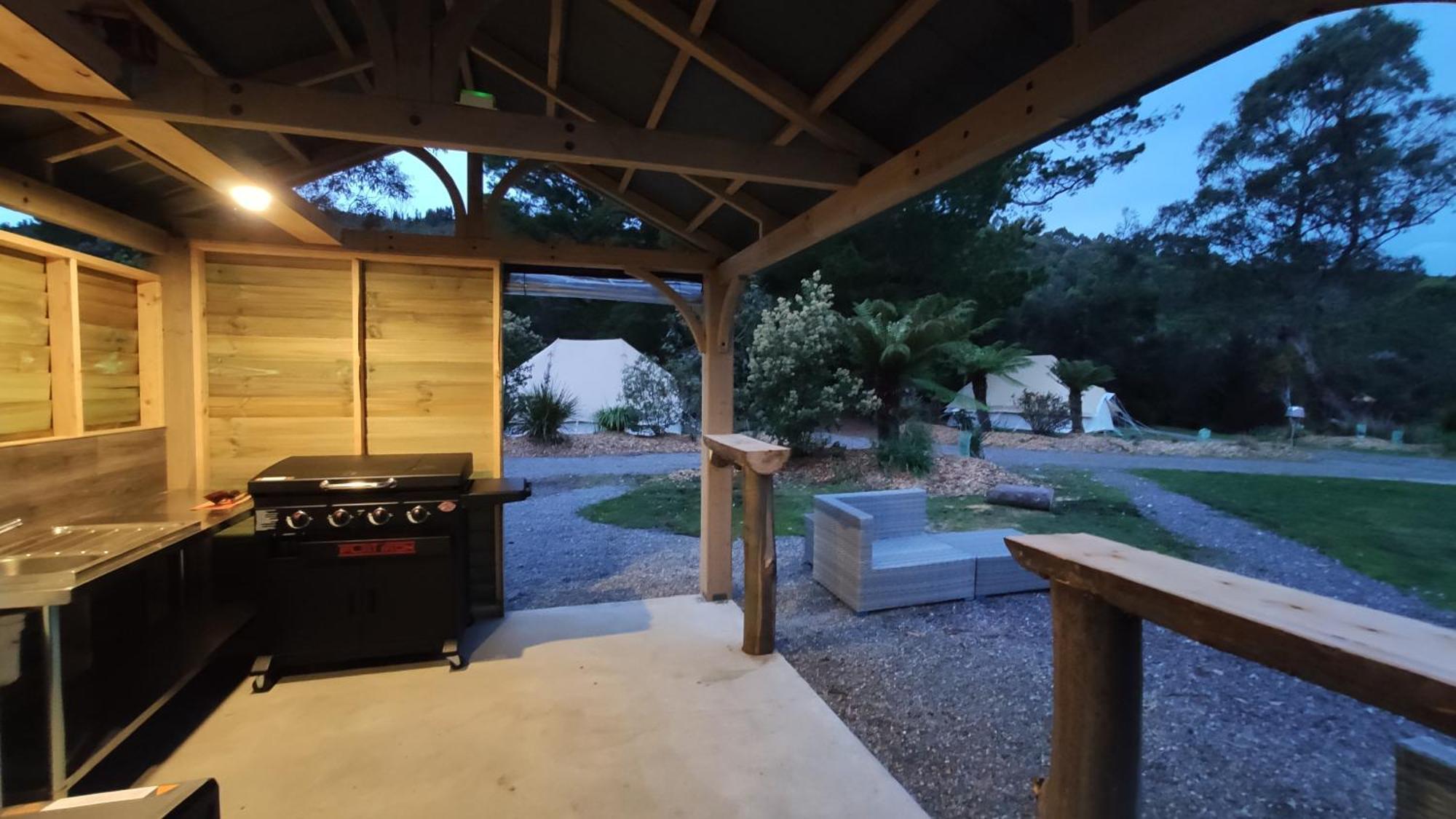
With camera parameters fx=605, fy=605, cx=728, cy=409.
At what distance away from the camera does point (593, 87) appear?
2.84m

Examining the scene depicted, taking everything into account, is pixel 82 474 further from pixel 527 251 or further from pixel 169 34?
pixel 527 251

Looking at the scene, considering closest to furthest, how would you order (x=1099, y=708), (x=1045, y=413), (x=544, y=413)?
(x=1099, y=708) → (x=544, y=413) → (x=1045, y=413)

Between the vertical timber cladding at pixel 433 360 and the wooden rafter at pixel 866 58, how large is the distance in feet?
6.72

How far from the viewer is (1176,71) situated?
128cm

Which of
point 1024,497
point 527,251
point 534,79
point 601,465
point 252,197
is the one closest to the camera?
point 252,197

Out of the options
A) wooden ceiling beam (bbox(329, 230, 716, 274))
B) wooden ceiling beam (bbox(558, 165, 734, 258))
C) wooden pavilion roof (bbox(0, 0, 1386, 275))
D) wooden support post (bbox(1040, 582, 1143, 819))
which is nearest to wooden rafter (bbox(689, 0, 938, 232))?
wooden pavilion roof (bbox(0, 0, 1386, 275))

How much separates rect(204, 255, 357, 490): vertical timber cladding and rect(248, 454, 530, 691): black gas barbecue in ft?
1.62

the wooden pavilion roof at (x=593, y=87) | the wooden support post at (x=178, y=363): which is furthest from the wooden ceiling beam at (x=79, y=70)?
the wooden support post at (x=178, y=363)

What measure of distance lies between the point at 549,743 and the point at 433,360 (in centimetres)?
225

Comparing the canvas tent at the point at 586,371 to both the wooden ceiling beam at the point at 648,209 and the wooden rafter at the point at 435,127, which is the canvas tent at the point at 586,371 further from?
the wooden rafter at the point at 435,127

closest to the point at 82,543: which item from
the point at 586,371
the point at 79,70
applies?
the point at 79,70

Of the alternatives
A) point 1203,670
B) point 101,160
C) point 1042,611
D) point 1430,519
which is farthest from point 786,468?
point 101,160

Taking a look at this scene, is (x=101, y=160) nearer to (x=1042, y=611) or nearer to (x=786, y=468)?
(x=1042, y=611)

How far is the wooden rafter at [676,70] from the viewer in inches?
78.9
